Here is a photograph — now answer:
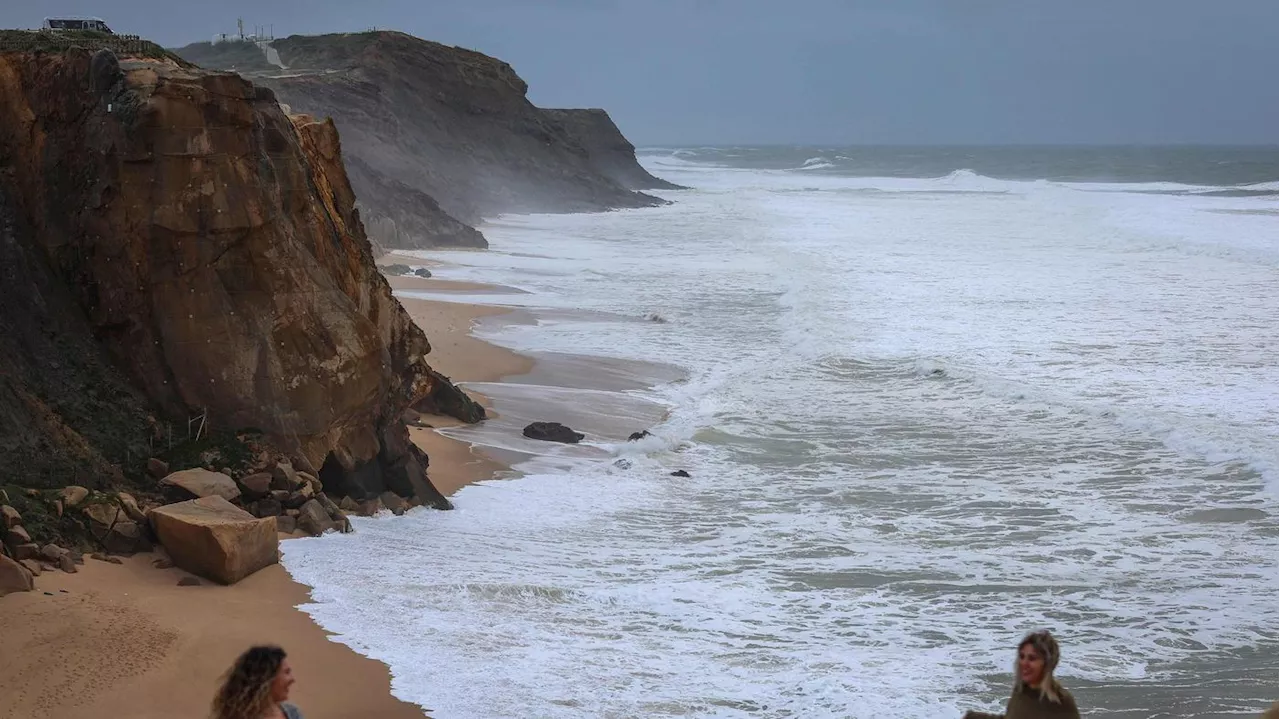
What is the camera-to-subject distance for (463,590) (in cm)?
940

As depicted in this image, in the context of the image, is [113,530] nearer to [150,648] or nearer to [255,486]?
[255,486]

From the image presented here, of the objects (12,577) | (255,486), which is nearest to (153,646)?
(12,577)

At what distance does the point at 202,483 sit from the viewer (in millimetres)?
9758

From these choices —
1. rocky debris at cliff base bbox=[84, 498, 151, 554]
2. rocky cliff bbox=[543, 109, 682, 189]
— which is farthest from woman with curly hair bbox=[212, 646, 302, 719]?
rocky cliff bbox=[543, 109, 682, 189]

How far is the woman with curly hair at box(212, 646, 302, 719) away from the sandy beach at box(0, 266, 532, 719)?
3.26 m

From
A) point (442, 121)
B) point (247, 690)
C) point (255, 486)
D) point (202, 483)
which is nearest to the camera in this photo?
point (247, 690)

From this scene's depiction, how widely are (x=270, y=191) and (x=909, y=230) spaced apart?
3994 cm

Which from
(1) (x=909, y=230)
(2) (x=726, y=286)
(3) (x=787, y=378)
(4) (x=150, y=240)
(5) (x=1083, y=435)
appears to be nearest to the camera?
(4) (x=150, y=240)

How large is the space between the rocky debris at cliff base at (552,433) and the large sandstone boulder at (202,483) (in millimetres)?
5177

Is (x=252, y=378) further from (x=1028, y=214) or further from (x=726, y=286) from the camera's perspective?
(x=1028, y=214)

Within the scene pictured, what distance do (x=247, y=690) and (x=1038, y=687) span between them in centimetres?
256

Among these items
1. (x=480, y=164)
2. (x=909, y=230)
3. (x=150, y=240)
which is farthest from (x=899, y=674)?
(x=480, y=164)

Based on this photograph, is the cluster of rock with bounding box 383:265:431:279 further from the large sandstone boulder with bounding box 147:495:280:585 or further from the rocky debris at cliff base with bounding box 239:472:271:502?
the large sandstone boulder with bounding box 147:495:280:585

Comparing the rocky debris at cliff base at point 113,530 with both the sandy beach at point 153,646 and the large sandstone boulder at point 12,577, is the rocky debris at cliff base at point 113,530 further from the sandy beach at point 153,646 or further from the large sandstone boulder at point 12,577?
the large sandstone boulder at point 12,577
